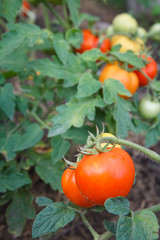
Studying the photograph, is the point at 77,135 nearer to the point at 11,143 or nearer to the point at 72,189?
the point at 11,143

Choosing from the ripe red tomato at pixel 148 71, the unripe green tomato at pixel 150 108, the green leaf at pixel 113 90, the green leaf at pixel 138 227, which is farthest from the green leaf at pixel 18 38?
the green leaf at pixel 138 227

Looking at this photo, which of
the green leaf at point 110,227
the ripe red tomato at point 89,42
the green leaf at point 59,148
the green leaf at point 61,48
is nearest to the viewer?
the green leaf at point 110,227

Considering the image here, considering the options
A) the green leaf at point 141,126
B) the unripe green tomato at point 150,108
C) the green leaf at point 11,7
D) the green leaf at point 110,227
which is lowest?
the green leaf at point 141,126

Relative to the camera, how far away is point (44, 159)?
1.46 m

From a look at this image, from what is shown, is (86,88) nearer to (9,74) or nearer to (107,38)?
(9,74)

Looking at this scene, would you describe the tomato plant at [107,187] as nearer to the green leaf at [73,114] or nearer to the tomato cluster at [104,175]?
the tomato cluster at [104,175]

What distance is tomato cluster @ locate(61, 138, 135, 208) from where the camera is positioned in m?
0.66

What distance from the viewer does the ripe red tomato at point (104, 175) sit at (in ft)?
2.17

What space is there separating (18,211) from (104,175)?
94 cm

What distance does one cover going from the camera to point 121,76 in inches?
48.1

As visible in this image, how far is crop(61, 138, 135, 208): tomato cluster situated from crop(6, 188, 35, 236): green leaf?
0.79m

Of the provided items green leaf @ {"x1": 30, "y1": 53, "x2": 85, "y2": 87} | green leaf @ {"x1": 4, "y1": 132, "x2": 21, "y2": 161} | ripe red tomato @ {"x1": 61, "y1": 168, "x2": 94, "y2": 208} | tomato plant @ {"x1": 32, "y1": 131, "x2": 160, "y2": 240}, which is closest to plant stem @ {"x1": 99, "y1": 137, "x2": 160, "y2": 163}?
tomato plant @ {"x1": 32, "y1": 131, "x2": 160, "y2": 240}

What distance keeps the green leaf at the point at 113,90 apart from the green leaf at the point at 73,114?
0.04 meters

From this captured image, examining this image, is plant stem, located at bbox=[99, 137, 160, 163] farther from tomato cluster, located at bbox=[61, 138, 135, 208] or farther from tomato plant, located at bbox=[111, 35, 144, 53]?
tomato plant, located at bbox=[111, 35, 144, 53]
